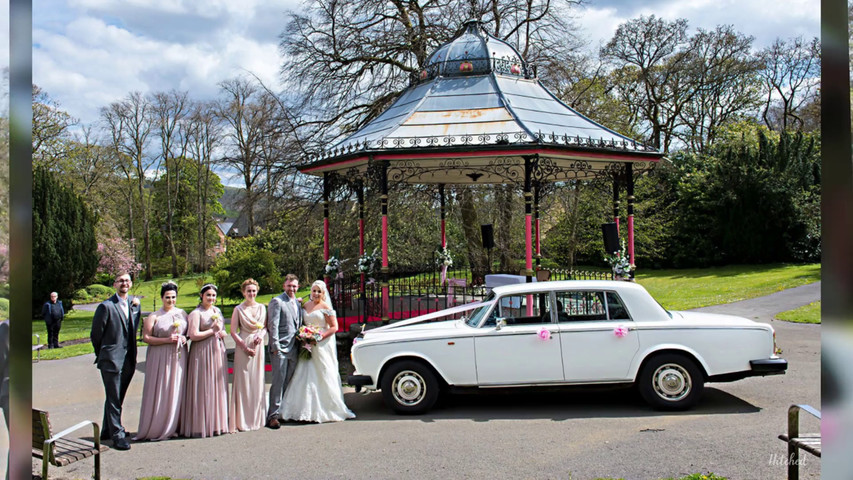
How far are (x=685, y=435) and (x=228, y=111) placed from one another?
40.9 m

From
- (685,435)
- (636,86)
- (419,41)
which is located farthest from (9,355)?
(636,86)

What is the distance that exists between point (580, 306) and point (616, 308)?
452mm

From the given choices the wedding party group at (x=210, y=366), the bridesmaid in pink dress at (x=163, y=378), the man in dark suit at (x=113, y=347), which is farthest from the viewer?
the bridesmaid in pink dress at (x=163, y=378)

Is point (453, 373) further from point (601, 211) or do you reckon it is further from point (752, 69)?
point (752, 69)

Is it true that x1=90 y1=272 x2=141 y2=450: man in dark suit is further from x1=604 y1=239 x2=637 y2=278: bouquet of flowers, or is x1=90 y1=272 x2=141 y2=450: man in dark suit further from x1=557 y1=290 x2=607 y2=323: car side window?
x1=604 y1=239 x2=637 y2=278: bouquet of flowers

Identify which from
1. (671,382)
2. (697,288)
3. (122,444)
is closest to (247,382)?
(122,444)

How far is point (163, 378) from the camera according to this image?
22.4ft

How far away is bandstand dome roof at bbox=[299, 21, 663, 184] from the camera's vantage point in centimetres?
1130

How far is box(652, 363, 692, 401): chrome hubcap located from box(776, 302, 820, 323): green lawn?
856cm

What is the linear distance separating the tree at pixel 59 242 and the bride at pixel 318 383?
19.1 meters

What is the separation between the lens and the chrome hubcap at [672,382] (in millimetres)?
7211

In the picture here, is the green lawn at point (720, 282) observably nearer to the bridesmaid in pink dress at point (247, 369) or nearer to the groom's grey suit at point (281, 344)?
the groom's grey suit at point (281, 344)

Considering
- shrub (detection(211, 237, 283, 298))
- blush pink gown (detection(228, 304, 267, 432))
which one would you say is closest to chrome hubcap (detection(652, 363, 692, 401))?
blush pink gown (detection(228, 304, 267, 432))

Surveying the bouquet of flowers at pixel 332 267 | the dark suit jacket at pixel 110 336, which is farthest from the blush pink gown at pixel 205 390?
the bouquet of flowers at pixel 332 267
